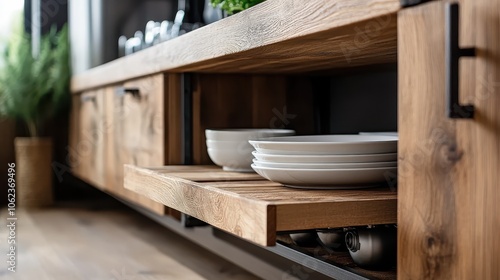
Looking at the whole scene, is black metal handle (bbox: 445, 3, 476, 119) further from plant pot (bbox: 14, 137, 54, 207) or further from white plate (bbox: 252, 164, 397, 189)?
plant pot (bbox: 14, 137, 54, 207)

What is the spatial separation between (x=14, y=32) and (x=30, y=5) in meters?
0.27

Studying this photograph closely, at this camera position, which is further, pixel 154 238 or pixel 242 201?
pixel 154 238

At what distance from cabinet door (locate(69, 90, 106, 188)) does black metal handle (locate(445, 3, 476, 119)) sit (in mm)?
2049

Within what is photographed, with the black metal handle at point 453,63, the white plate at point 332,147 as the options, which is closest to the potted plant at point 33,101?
the white plate at point 332,147

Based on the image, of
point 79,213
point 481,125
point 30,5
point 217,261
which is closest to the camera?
point 481,125

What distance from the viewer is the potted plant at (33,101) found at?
11.1ft

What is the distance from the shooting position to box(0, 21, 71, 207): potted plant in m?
3.37

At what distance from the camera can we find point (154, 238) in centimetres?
245

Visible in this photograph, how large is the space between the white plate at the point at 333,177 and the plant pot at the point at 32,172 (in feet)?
7.98

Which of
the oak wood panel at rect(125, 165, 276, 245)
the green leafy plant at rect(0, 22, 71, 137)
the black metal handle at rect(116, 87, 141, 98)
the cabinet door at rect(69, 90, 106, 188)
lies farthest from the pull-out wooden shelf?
the green leafy plant at rect(0, 22, 71, 137)

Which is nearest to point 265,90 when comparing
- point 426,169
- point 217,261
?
point 217,261

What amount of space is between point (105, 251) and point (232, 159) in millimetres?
785

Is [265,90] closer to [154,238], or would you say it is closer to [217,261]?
[217,261]

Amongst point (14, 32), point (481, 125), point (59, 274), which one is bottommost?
point (59, 274)
